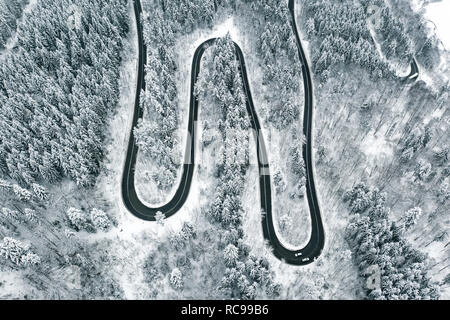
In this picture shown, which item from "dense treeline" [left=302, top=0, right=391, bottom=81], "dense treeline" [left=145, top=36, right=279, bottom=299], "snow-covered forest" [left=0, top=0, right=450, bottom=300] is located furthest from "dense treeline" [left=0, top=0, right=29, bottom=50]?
"dense treeline" [left=302, top=0, right=391, bottom=81]

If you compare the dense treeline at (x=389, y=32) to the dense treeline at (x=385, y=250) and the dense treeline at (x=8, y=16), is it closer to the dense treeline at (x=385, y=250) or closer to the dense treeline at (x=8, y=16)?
the dense treeline at (x=385, y=250)

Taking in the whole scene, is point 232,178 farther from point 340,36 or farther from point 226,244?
point 340,36

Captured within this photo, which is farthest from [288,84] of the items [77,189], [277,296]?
[77,189]

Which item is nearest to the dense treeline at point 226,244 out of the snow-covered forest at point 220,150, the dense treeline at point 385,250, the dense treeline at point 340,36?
the snow-covered forest at point 220,150

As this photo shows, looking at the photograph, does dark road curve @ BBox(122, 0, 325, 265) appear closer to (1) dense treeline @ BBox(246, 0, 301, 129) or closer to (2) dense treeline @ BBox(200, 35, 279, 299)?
(2) dense treeline @ BBox(200, 35, 279, 299)

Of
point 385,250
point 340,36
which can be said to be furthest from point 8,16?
point 385,250

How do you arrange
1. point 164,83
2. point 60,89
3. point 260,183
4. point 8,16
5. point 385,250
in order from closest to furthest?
point 385,250 → point 260,183 → point 60,89 → point 164,83 → point 8,16

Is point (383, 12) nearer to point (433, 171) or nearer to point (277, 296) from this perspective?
point (433, 171)
